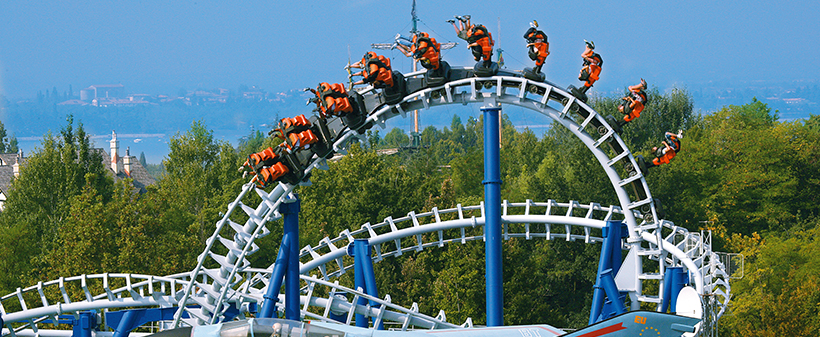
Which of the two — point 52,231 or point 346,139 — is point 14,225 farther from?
point 346,139

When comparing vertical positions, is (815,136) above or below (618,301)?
above

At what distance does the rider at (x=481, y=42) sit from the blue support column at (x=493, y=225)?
4.25ft

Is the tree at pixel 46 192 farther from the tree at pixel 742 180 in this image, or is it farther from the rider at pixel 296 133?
the tree at pixel 742 180

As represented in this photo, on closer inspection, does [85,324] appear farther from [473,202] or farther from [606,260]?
[473,202]

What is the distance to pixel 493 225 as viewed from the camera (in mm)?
24297

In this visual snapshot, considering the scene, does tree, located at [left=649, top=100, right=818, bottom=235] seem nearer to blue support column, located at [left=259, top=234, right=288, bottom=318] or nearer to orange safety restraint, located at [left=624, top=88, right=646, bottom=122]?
orange safety restraint, located at [left=624, top=88, right=646, bottom=122]

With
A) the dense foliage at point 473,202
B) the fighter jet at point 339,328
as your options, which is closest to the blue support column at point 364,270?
the dense foliage at point 473,202

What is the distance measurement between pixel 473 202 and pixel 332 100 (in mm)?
42208

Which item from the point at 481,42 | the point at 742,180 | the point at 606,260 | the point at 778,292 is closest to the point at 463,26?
the point at 481,42

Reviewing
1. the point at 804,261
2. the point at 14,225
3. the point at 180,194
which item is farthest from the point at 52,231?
the point at 804,261

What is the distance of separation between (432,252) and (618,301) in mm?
22899

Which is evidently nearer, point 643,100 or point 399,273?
point 643,100

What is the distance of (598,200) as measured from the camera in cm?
5809

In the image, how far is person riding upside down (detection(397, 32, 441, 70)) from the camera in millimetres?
23281
